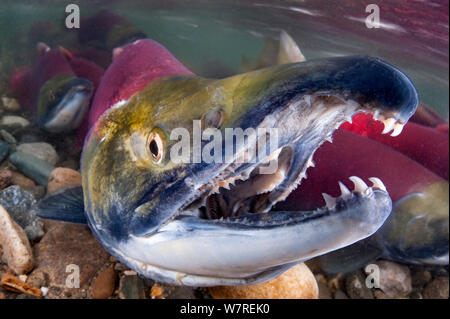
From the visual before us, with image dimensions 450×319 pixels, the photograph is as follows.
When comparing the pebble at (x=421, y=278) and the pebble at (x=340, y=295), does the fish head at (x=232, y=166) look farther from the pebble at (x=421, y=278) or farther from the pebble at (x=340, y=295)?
the pebble at (x=421, y=278)

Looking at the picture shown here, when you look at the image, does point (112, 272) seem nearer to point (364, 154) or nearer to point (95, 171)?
point (95, 171)

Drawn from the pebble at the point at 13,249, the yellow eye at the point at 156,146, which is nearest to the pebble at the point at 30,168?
the pebble at the point at 13,249

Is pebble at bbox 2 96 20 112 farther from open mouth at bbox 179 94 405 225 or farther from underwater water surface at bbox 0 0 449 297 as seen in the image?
open mouth at bbox 179 94 405 225

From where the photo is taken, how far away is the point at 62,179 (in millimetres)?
2617

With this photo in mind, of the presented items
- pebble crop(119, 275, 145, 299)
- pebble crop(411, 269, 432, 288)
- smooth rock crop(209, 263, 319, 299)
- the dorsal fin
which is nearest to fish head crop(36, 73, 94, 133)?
pebble crop(119, 275, 145, 299)

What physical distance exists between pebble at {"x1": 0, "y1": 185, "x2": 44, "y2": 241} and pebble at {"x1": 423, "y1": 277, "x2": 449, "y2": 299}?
3.19m

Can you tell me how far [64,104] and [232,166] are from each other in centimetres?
262

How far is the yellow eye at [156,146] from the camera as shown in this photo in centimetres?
145

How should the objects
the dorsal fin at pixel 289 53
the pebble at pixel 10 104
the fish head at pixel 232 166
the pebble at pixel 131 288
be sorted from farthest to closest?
the pebble at pixel 10 104
the dorsal fin at pixel 289 53
the pebble at pixel 131 288
the fish head at pixel 232 166

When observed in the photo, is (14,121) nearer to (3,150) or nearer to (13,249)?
(3,150)

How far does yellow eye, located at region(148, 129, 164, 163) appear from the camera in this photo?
145 centimetres

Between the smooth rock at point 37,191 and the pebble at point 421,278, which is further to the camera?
the pebble at point 421,278

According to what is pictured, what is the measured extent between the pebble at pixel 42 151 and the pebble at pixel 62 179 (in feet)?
1.38

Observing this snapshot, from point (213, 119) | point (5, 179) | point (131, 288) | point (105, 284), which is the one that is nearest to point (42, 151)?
point (5, 179)
